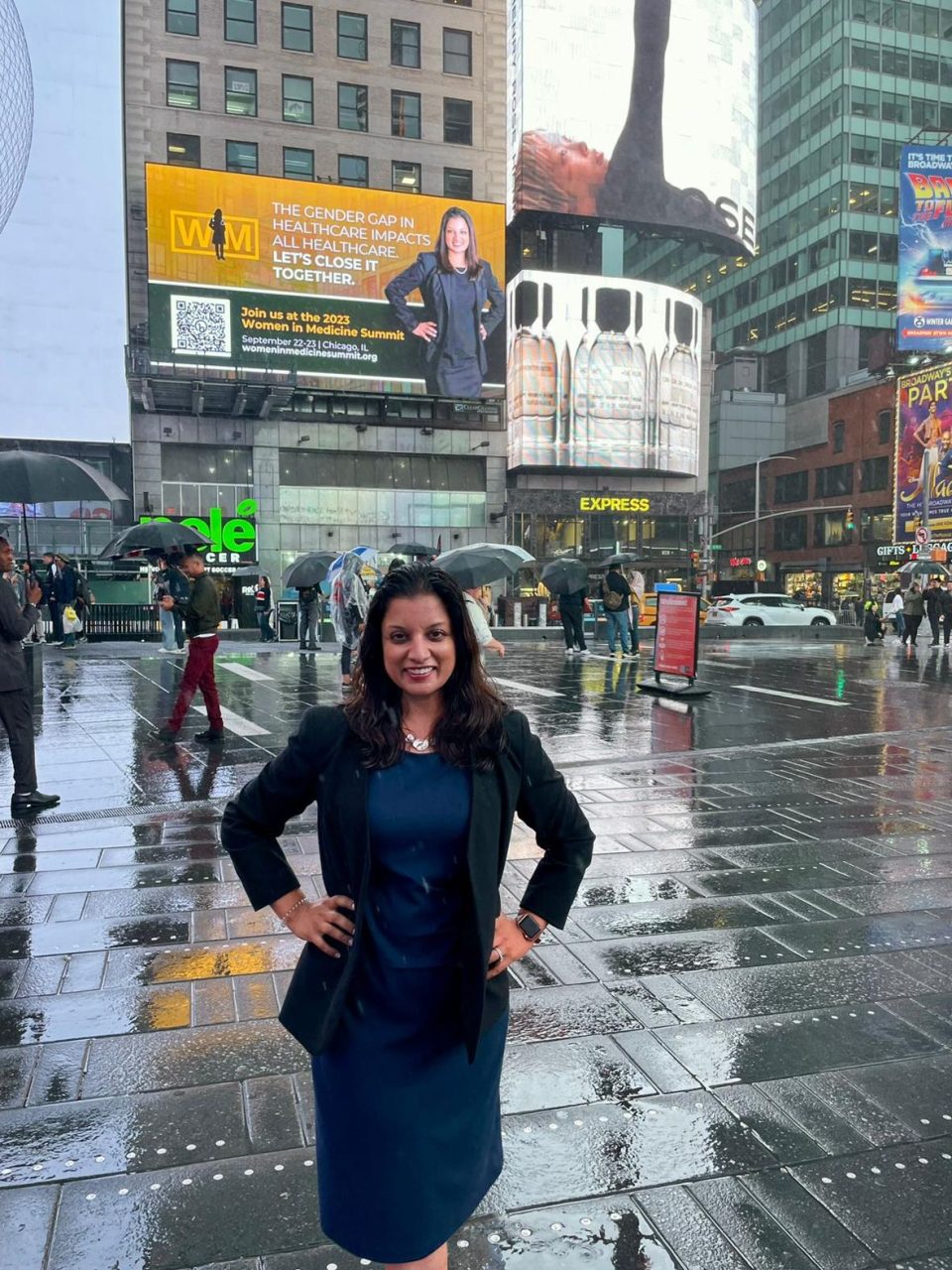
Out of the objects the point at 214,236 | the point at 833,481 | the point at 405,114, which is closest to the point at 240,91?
the point at 405,114

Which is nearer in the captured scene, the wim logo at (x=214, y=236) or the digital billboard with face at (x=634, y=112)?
the wim logo at (x=214, y=236)

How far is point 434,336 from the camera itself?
40.1 meters

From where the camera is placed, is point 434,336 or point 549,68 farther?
point 549,68

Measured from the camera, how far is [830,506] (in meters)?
59.6

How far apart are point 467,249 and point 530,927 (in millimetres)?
41840

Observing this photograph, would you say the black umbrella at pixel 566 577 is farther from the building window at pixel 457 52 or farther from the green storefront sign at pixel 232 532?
the building window at pixel 457 52

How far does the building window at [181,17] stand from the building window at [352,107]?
633cm

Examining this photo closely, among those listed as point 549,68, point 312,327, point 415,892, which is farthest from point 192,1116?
point 549,68

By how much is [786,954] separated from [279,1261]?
2.66 meters

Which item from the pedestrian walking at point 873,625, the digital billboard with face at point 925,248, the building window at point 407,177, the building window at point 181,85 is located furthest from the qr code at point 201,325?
the pedestrian walking at point 873,625

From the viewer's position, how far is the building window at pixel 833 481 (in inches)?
2376

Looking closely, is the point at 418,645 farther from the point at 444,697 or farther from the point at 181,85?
the point at 181,85

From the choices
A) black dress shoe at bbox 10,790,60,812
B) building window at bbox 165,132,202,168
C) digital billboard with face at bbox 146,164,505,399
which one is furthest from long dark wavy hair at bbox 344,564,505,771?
building window at bbox 165,132,202,168

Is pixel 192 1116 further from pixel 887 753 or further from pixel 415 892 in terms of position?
pixel 887 753
